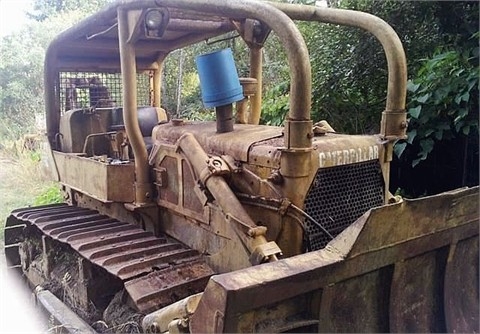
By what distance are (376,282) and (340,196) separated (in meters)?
0.57

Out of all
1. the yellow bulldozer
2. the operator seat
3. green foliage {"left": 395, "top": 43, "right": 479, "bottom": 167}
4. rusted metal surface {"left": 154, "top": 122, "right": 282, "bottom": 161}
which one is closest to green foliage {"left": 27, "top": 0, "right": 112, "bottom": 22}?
the operator seat

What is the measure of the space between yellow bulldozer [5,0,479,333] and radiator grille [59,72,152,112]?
920 mm

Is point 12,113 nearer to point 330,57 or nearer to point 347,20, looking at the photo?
point 330,57

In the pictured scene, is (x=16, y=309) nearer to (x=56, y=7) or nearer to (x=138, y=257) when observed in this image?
(x=138, y=257)

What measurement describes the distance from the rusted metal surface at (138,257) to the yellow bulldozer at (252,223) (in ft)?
0.03

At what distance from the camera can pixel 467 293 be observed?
2627mm

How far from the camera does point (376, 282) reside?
7.28ft

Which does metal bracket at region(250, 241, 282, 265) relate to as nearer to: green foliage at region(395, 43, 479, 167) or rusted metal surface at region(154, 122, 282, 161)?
rusted metal surface at region(154, 122, 282, 161)

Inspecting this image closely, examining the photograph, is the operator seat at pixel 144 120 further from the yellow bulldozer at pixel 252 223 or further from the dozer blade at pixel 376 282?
the dozer blade at pixel 376 282

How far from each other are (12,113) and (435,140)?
1139 centimetres

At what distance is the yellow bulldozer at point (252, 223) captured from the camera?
1983 millimetres

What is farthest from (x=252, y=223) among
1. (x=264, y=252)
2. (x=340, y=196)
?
(x=340, y=196)

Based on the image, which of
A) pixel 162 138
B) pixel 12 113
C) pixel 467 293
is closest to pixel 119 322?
pixel 162 138

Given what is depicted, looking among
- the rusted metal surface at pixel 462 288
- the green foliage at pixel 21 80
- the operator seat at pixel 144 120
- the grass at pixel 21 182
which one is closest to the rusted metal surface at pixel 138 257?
the operator seat at pixel 144 120
